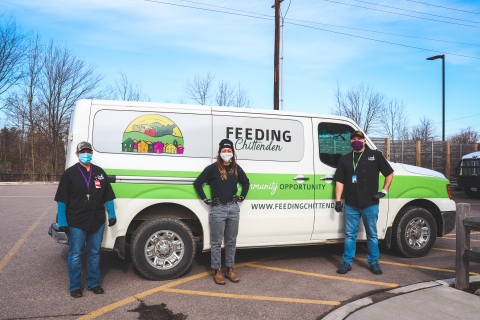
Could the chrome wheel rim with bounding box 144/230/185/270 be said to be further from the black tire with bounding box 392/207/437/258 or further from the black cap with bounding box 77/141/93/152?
the black tire with bounding box 392/207/437/258

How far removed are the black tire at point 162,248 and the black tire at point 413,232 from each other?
10.4 ft

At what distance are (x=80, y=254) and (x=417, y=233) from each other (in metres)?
4.85

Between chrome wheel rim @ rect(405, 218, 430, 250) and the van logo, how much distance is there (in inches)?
144

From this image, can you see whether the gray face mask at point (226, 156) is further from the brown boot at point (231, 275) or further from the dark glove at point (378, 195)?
the dark glove at point (378, 195)

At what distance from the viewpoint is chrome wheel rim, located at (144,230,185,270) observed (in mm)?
5617

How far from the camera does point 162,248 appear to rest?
5.64m

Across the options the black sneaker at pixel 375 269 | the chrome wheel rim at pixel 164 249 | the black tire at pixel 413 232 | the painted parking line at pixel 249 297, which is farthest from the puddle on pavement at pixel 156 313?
the black tire at pixel 413 232

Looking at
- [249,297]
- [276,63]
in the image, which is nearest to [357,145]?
[249,297]

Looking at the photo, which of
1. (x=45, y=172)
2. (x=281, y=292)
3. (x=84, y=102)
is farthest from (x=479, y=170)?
(x=45, y=172)

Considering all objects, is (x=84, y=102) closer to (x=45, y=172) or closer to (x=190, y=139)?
(x=190, y=139)

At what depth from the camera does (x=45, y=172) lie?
30.2m

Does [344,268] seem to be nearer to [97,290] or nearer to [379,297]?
[379,297]

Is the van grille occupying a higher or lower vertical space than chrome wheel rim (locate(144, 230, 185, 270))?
higher

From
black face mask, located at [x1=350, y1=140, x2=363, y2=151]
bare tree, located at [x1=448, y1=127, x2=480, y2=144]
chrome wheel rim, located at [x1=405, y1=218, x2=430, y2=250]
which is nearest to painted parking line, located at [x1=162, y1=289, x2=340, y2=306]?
black face mask, located at [x1=350, y1=140, x2=363, y2=151]
